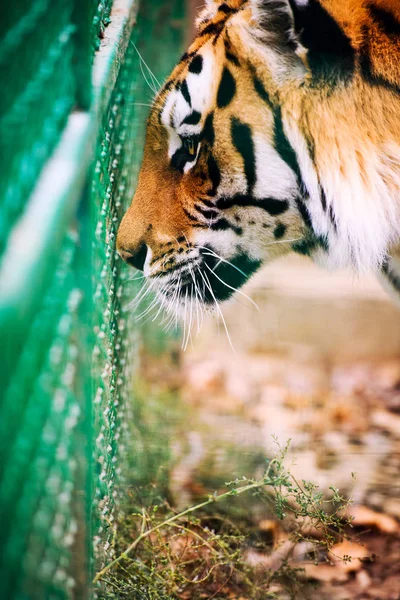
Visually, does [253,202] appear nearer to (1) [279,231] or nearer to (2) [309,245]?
(1) [279,231]

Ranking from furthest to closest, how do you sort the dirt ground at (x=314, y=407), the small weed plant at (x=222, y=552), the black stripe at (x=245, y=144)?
1. the dirt ground at (x=314, y=407)
2. the black stripe at (x=245, y=144)
3. the small weed plant at (x=222, y=552)

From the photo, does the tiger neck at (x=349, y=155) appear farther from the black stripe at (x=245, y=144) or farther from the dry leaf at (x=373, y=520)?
the dry leaf at (x=373, y=520)

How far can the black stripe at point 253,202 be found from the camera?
1738mm

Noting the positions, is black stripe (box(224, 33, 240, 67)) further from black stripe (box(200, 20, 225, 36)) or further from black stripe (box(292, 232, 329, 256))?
black stripe (box(292, 232, 329, 256))

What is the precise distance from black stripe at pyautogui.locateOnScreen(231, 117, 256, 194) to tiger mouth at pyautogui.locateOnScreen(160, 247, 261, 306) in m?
0.23

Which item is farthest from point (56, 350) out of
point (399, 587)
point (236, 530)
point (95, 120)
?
point (399, 587)

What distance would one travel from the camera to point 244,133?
5.54 feet

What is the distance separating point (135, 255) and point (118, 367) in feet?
1.09

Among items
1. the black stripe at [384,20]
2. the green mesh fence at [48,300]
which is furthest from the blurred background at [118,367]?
the black stripe at [384,20]

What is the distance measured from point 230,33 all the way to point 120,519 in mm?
1280

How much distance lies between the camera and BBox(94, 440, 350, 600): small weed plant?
147cm

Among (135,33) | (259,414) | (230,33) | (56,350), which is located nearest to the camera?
(56,350)

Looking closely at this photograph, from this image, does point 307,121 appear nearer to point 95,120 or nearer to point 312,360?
point 95,120

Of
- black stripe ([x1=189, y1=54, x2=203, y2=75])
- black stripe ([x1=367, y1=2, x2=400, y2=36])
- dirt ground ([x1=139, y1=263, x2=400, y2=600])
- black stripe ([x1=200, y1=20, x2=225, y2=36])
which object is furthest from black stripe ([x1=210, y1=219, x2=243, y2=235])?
dirt ground ([x1=139, y1=263, x2=400, y2=600])
